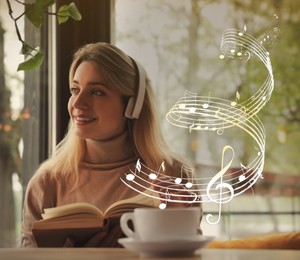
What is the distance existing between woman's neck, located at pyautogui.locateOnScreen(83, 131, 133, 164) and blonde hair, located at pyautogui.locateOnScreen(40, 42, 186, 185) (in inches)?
0.8

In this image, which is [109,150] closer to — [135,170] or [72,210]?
[135,170]

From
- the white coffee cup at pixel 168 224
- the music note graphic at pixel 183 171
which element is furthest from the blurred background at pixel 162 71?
the white coffee cup at pixel 168 224

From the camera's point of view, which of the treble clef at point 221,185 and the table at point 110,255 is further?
the treble clef at point 221,185

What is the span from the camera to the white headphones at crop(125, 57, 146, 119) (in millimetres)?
2195

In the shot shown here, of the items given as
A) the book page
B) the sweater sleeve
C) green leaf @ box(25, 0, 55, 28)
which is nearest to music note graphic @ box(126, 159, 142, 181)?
the sweater sleeve

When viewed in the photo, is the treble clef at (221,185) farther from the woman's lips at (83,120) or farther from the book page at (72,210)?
the book page at (72,210)

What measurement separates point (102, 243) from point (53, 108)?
0.87 metres

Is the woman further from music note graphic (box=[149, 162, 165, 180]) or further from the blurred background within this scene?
the blurred background

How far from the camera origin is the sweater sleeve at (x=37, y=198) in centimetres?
207

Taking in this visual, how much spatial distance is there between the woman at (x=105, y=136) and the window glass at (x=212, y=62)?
201 millimetres

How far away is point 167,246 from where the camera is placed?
85 centimetres

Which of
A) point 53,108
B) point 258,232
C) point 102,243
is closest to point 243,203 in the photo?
point 258,232

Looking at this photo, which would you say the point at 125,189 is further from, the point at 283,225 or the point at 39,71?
the point at 283,225

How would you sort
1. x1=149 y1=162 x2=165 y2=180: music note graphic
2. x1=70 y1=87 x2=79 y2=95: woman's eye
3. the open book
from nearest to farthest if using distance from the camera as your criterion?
the open book → x1=149 y1=162 x2=165 y2=180: music note graphic → x1=70 y1=87 x2=79 y2=95: woman's eye
